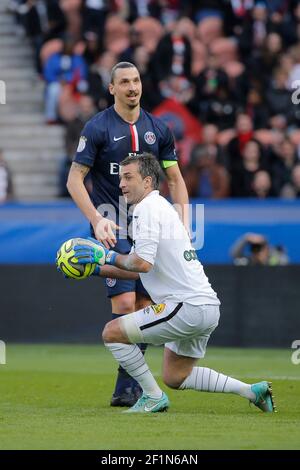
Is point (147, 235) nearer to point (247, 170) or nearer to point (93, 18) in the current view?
point (247, 170)

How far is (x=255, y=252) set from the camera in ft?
53.9

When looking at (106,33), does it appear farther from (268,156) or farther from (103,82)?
(268,156)

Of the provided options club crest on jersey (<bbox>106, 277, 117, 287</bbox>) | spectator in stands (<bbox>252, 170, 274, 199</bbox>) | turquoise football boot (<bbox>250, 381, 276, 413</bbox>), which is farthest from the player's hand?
spectator in stands (<bbox>252, 170, 274, 199</bbox>)

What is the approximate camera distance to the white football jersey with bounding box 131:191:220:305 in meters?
8.99

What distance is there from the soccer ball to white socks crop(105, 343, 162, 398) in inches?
24.3

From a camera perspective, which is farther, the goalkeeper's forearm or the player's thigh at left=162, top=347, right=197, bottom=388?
the player's thigh at left=162, top=347, right=197, bottom=388

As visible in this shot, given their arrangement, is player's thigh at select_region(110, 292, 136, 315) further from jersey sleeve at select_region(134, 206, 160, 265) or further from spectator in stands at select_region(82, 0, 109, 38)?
spectator in stands at select_region(82, 0, 109, 38)

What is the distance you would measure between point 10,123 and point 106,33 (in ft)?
7.53

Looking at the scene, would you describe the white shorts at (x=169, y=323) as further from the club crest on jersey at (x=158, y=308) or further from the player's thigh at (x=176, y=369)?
the player's thigh at (x=176, y=369)

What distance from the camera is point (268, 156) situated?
1848 cm

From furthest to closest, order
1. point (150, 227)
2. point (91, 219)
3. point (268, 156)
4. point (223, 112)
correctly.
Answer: point (223, 112) < point (268, 156) < point (91, 219) < point (150, 227)

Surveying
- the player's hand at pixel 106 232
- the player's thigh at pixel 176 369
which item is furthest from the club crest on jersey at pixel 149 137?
the player's thigh at pixel 176 369

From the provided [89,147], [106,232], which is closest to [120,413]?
[106,232]

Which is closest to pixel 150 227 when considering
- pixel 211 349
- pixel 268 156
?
pixel 211 349
